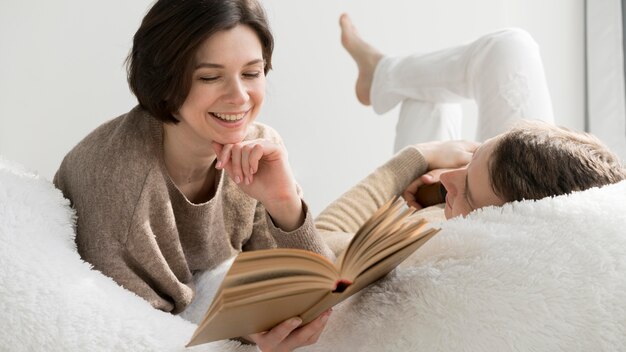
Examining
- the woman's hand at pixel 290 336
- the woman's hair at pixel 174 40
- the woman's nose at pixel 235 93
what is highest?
the woman's hair at pixel 174 40

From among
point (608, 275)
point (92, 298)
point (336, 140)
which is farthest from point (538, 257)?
point (336, 140)

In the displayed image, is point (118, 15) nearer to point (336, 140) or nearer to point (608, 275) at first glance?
point (336, 140)

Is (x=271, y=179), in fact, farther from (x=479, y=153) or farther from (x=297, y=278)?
(x=297, y=278)

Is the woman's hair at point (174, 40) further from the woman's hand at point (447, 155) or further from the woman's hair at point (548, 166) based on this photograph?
the woman's hand at point (447, 155)

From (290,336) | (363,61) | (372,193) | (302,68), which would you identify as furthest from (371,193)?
(302,68)

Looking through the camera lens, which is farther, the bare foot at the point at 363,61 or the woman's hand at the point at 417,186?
the bare foot at the point at 363,61

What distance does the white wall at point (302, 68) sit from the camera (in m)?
2.25

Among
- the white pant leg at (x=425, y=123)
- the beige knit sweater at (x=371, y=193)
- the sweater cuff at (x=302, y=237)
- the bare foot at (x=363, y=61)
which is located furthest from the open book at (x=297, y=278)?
the bare foot at (x=363, y=61)

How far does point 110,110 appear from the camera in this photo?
2385 mm

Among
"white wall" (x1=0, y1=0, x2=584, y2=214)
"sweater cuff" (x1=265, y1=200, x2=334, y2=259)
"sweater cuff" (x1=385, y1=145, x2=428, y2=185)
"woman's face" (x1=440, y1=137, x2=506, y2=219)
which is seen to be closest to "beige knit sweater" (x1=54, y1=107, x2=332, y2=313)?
"sweater cuff" (x1=265, y1=200, x2=334, y2=259)

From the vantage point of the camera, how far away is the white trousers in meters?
1.77

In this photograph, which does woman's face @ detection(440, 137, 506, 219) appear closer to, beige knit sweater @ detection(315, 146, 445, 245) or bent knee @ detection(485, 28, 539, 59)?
beige knit sweater @ detection(315, 146, 445, 245)

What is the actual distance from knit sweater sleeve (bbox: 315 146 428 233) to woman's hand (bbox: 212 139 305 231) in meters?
0.46

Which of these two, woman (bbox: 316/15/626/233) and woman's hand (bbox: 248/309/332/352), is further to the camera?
woman (bbox: 316/15/626/233)
